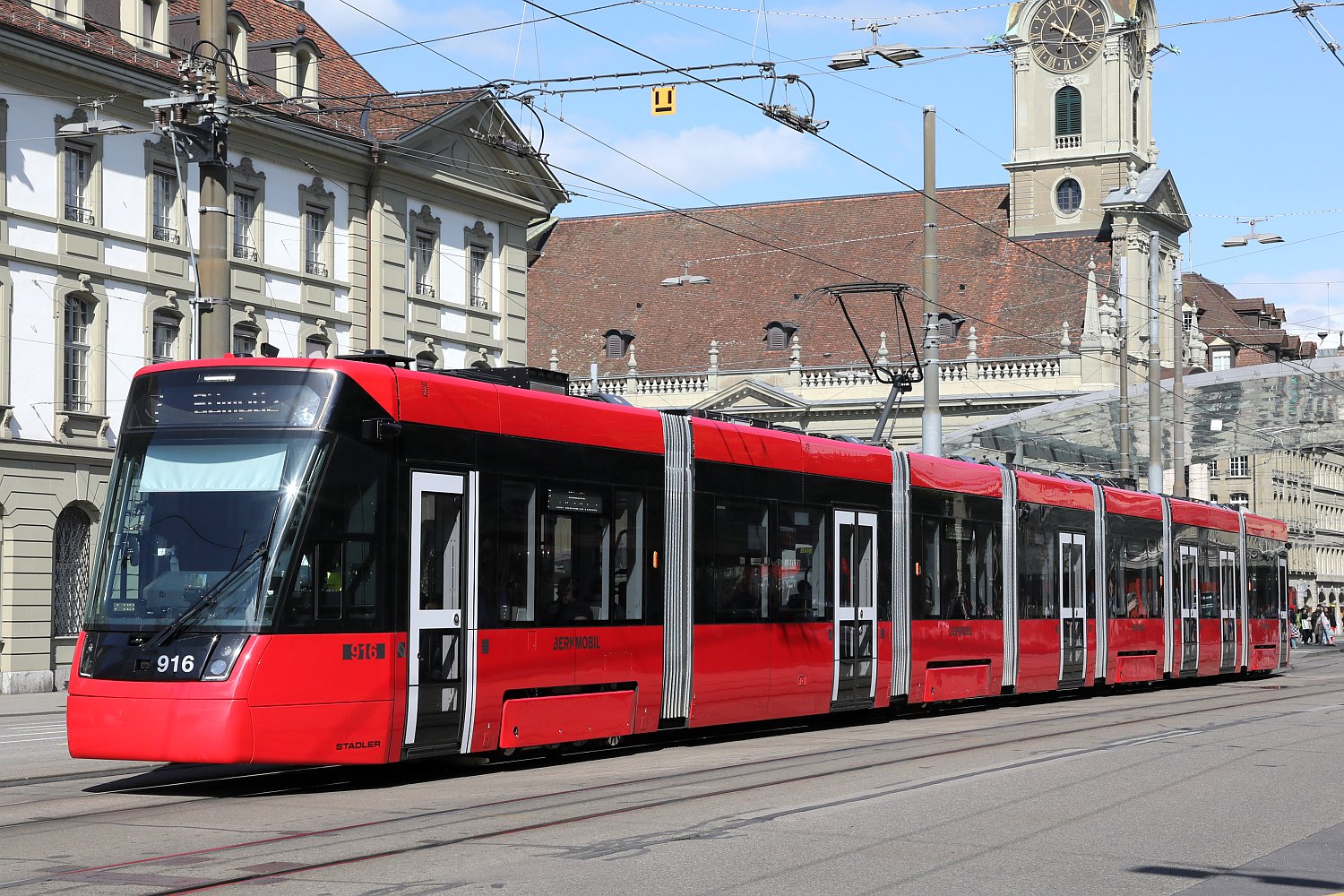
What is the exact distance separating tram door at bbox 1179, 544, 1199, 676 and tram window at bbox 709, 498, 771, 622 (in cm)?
1323

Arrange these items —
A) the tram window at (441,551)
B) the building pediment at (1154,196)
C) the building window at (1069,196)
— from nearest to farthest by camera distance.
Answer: the tram window at (441,551) → the building pediment at (1154,196) → the building window at (1069,196)

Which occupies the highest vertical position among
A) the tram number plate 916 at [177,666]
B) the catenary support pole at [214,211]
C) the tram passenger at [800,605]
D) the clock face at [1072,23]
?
the clock face at [1072,23]

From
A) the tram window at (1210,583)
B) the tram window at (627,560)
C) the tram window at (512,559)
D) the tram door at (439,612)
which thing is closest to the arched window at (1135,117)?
the tram window at (1210,583)

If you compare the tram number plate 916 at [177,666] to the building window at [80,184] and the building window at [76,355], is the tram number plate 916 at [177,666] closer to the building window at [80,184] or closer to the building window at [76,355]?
the building window at [76,355]

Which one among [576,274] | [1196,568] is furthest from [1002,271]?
[1196,568]

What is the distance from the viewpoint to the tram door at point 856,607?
759 inches

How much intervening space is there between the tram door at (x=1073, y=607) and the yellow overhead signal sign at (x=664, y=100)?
8510 mm

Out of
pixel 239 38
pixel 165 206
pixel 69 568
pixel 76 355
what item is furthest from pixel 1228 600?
pixel 239 38

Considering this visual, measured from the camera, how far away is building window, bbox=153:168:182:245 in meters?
32.3

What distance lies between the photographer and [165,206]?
107 feet

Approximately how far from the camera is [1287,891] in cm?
888

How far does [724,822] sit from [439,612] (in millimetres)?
3388

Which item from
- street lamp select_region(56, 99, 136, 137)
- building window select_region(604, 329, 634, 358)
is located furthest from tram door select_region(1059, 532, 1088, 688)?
building window select_region(604, 329, 634, 358)

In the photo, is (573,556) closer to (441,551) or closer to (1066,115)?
(441,551)
